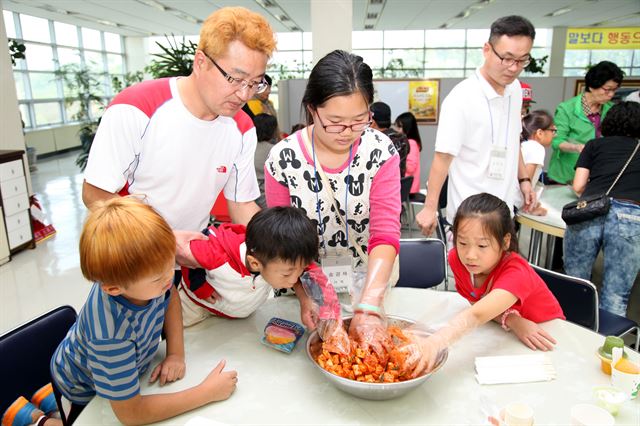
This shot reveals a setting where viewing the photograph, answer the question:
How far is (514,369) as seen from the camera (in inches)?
45.3

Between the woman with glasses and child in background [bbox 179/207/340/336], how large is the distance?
0.09 metres

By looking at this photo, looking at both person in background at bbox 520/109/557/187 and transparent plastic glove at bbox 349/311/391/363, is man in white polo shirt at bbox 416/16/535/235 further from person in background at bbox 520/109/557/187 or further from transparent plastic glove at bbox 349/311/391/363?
transparent plastic glove at bbox 349/311/391/363

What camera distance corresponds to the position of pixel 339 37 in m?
4.80

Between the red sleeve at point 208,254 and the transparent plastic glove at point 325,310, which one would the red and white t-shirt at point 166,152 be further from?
the transparent plastic glove at point 325,310

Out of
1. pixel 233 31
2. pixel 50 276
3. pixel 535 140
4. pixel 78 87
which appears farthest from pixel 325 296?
pixel 78 87

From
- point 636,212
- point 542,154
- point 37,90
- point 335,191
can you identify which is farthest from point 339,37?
point 37,90

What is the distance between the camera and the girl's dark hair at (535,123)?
3301 mm

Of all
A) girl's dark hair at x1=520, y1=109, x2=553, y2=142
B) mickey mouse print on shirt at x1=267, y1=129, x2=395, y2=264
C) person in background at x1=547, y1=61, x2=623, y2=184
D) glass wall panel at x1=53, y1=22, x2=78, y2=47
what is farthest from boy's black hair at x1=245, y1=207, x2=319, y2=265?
glass wall panel at x1=53, y1=22, x2=78, y2=47

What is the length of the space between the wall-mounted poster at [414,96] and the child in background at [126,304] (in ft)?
18.3

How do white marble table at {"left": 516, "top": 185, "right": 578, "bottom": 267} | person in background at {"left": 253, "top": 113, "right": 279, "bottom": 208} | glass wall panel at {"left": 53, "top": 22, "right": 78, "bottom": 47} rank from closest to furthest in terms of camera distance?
white marble table at {"left": 516, "top": 185, "right": 578, "bottom": 267}
person in background at {"left": 253, "top": 113, "right": 279, "bottom": 208}
glass wall panel at {"left": 53, "top": 22, "right": 78, "bottom": 47}

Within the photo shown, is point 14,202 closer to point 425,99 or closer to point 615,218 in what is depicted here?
point 615,218

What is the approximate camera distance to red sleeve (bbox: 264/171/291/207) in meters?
1.52

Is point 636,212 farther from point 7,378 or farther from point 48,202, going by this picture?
point 48,202

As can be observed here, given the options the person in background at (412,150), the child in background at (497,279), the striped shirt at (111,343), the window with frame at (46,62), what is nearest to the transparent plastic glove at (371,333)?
the child in background at (497,279)
